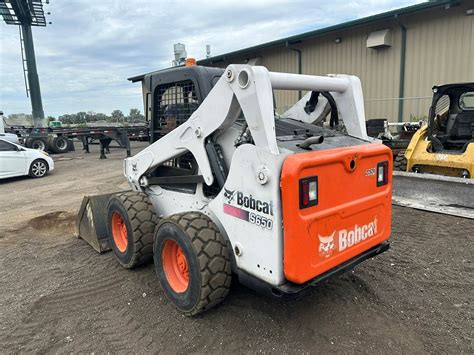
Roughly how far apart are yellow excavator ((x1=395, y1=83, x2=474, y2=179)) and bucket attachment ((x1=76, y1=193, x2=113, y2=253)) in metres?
5.55

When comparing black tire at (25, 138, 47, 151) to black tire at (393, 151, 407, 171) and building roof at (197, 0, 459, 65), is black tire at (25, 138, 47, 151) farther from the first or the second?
black tire at (393, 151, 407, 171)

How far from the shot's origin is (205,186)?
3.33 meters

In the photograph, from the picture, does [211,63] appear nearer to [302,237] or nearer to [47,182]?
[47,182]

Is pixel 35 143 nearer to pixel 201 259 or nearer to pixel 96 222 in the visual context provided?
pixel 96 222

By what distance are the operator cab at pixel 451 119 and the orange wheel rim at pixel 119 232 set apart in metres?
5.85

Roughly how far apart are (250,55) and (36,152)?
11010 millimetres

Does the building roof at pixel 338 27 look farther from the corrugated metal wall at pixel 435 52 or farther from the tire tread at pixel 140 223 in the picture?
the tire tread at pixel 140 223

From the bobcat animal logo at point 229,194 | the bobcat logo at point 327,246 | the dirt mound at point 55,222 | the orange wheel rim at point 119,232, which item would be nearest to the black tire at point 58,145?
the dirt mound at point 55,222

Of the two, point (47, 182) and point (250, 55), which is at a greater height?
point (250, 55)

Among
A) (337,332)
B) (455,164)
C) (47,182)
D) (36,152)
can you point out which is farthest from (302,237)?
(36,152)

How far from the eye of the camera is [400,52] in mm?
13047

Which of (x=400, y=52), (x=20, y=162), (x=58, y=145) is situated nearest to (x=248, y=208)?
(x=20, y=162)

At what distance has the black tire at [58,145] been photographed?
18891 millimetres

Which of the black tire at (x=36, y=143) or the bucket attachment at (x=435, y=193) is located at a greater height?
the black tire at (x=36, y=143)
